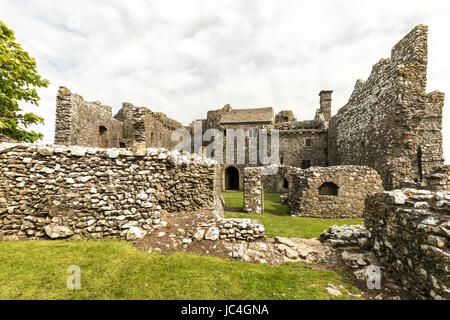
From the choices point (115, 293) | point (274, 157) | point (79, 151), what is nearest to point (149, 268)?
point (115, 293)

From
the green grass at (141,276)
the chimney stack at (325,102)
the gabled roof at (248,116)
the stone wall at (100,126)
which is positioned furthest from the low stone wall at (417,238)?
the gabled roof at (248,116)

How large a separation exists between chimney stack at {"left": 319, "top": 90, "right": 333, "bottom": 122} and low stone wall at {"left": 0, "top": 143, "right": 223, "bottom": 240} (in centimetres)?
2803

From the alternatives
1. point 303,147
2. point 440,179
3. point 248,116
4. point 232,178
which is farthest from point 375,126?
point 248,116

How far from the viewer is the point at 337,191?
1156 cm

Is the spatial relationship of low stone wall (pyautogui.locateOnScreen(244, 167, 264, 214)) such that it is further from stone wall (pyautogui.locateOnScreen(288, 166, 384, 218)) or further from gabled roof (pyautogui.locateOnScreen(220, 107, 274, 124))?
gabled roof (pyautogui.locateOnScreen(220, 107, 274, 124))

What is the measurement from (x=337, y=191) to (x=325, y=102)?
2075cm

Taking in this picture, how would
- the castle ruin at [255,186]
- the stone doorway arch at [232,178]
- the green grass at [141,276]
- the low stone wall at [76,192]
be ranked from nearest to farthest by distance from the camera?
the green grass at [141,276]
the castle ruin at [255,186]
the low stone wall at [76,192]
the stone doorway arch at [232,178]

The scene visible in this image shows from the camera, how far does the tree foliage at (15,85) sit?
725cm

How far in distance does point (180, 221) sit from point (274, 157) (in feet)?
71.5

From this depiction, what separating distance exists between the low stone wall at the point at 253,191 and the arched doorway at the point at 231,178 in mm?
15489

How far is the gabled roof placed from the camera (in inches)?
1193

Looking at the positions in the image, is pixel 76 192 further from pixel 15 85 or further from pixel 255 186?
pixel 255 186

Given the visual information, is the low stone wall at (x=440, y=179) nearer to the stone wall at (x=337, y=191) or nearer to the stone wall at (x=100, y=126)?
the stone wall at (x=337, y=191)
